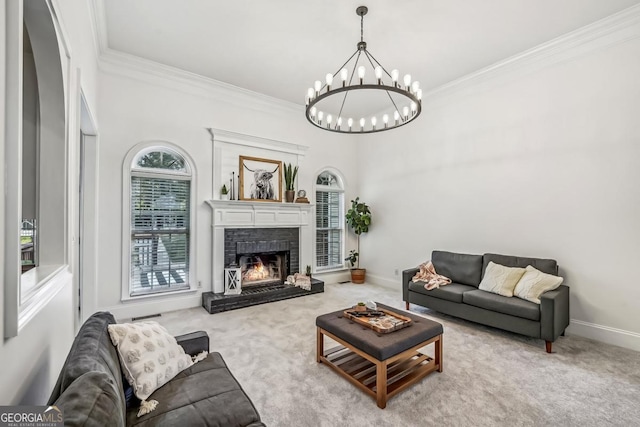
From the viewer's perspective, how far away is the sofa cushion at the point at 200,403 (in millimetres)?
1385

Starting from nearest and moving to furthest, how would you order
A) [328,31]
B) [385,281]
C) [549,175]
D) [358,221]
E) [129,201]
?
1. [328,31]
2. [549,175]
3. [129,201]
4. [385,281]
5. [358,221]

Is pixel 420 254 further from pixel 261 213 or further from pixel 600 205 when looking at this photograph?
pixel 261 213

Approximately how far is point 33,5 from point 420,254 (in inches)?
209

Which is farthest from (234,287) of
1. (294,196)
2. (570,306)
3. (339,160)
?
(570,306)

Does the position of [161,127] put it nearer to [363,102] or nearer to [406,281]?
[363,102]

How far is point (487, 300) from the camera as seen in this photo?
3.48 m

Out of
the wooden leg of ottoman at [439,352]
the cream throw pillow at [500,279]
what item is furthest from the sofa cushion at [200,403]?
the cream throw pillow at [500,279]

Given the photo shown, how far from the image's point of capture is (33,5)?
1437 millimetres

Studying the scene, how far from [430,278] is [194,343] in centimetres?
337

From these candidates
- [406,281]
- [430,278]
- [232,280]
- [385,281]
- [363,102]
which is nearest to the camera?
[430,278]

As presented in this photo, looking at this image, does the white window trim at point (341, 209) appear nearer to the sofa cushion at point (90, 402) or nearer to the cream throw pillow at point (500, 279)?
the cream throw pillow at point (500, 279)

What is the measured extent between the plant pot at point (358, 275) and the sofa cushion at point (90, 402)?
5.33m

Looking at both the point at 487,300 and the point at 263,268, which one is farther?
the point at 263,268

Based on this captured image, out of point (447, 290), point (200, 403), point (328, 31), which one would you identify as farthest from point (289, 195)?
point (200, 403)
